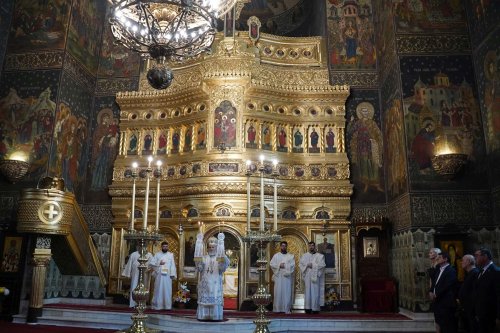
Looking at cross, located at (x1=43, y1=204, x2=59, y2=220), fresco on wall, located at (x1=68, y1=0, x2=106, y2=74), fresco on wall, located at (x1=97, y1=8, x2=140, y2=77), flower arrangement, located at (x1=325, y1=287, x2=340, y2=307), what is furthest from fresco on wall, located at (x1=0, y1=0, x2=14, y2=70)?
flower arrangement, located at (x1=325, y1=287, x2=340, y2=307)

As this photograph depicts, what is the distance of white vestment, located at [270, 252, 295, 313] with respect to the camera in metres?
11.7

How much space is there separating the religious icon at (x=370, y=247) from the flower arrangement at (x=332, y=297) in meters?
1.36

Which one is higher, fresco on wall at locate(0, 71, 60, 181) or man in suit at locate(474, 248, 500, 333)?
fresco on wall at locate(0, 71, 60, 181)

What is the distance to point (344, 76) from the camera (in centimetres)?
1434

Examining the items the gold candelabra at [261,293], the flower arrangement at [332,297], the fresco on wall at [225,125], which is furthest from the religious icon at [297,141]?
the gold candelabra at [261,293]

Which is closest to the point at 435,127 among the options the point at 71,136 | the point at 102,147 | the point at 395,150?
the point at 395,150

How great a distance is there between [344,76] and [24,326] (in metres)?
11.3

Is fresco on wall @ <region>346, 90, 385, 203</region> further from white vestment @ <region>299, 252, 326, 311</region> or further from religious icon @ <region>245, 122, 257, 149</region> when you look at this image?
religious icon @ <region>245, 122, 257, 149</region>

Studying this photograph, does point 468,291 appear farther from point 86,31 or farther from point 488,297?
point 86,31

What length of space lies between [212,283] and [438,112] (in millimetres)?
6935

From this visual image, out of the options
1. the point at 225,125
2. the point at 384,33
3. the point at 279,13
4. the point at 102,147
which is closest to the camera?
the point at 384,33

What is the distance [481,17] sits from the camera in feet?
35.1

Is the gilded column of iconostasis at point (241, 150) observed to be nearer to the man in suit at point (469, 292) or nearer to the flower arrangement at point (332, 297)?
the flower arrangement at point (332, 297)

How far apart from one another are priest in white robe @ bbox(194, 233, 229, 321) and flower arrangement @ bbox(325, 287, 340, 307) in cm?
414
